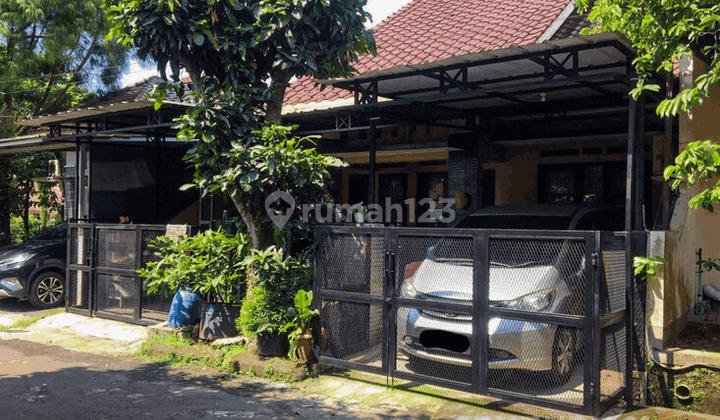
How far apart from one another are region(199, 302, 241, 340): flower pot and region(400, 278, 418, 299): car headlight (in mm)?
2772

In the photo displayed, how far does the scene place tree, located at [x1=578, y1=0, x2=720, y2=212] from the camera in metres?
5.38

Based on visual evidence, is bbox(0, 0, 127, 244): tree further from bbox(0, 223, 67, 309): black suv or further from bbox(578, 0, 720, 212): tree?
bbox(578, 0, 720, 212): tree

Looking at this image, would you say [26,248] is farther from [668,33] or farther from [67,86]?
[668,33]

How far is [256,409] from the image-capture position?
5980 mm

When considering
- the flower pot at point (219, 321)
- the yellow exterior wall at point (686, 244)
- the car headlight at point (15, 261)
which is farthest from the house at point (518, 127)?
the car headlight at point (15, 261)

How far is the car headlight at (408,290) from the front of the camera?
6.38 m

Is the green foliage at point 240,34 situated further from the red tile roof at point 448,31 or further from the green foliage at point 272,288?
the red tile roof at point 448,31

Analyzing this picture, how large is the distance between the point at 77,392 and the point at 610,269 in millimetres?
5545

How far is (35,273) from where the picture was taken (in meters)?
11.8

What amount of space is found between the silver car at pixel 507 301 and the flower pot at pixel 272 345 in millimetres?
1616

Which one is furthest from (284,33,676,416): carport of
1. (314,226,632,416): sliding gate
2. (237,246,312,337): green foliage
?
(237,246,312,337): green foliage

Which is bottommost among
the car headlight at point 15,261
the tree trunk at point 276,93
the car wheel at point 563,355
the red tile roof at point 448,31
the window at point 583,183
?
the car wheel at point 563,355

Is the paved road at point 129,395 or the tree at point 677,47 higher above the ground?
the tree at point 677,47

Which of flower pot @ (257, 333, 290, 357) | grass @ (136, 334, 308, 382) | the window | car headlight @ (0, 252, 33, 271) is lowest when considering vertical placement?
grass @ (136, 334, 308, 382)
